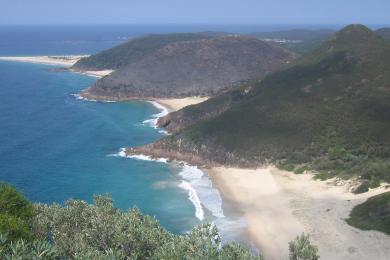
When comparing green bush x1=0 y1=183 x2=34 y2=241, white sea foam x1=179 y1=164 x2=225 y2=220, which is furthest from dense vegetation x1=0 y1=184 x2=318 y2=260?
white sea foam x1=179 y1=164 x2=225 y2=220

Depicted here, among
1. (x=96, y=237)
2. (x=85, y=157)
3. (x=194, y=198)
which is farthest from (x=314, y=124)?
(x=96, y=237)

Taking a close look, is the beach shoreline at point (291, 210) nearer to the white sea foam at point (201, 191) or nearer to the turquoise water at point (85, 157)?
the white sea foam at point (201, 191)

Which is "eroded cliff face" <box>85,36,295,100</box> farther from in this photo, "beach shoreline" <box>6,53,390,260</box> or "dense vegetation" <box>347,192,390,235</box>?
"dense vegetation" <box>347,192,390,235</box>

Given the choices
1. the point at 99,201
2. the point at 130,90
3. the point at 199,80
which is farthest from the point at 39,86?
the point at 99,201

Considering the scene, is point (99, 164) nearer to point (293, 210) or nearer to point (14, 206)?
point (293, 210)

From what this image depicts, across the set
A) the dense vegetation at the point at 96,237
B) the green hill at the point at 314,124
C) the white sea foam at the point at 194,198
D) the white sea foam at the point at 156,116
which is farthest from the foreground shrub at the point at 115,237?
the white sea foam at the point at 156,116

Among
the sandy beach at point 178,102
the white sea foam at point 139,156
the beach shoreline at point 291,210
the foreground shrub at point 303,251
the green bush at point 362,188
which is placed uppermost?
the foreground shrub at point 303,251
